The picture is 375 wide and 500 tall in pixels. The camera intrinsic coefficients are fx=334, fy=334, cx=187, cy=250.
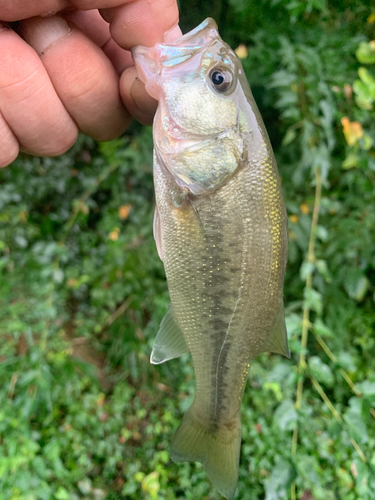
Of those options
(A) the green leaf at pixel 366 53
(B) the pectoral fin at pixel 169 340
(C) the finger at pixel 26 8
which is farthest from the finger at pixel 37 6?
(A) the green leaf at pixel 366 53

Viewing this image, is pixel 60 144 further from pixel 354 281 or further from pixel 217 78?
pixel 354 281

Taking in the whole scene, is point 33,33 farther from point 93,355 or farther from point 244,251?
point 93,355

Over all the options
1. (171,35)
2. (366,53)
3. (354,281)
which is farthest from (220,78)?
(354,281)

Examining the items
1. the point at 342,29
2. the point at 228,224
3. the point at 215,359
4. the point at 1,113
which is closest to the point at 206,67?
the point at 228,224

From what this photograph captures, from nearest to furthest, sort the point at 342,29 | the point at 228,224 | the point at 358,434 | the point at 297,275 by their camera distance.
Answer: the point at 228,224
the point at 358,434
the point at 342,29
the point at 297,275

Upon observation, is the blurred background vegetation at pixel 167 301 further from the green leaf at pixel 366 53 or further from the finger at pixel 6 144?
the finger at pixel 6 144

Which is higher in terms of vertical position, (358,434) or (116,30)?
(116,30)
